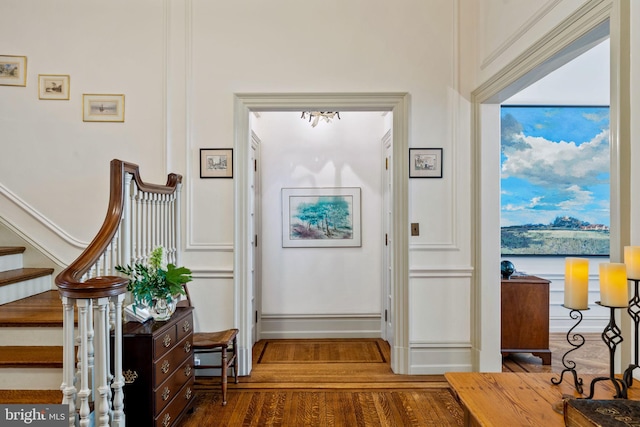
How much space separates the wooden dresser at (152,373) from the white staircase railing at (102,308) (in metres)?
0.11

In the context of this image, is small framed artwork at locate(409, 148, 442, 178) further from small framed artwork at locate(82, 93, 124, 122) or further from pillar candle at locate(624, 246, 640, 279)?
small framed artwork at locate(82, 93, 124, 122)

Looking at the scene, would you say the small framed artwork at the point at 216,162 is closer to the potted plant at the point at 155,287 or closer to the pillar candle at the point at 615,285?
the potted plant at the point at 155,287

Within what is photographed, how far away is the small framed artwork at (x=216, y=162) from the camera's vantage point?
10.8 ft

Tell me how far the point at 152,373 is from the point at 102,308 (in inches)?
23.1

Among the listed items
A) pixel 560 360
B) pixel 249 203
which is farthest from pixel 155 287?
Result: pixel 560 360

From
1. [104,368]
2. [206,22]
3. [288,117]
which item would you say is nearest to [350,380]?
[104,368]

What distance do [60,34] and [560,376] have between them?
428 centimetres

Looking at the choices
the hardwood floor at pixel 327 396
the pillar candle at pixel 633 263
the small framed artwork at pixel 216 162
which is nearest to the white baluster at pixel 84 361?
the hardwood floor at pixel 327 396

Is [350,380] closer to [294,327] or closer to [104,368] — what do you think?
[294,327]

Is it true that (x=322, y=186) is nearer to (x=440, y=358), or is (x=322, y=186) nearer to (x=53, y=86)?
(x=440, y=358)

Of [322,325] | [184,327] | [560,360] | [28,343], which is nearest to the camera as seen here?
[28,343]

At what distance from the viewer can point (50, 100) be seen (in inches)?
130

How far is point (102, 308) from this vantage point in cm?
176

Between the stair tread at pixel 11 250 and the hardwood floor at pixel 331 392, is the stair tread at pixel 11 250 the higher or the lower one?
the higher one
